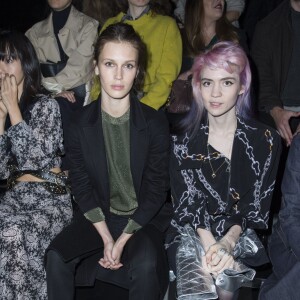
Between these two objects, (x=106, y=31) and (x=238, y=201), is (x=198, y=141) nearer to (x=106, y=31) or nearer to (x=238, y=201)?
(x=238, y=201)

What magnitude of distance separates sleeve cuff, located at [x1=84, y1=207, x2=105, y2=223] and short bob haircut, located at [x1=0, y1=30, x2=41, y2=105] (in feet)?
2.07

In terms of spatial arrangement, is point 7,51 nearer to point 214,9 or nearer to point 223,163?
point 223,163

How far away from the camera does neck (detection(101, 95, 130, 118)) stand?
2311mm

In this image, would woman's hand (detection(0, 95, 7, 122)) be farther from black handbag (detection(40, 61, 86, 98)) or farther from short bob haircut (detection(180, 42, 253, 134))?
short bob haircut (detection(180, 42, 253, 134))

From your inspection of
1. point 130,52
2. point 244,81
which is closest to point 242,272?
point 244,81

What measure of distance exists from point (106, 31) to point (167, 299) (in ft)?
3.74

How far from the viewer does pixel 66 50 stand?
318 cm

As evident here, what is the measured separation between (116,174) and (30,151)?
1.41 feet

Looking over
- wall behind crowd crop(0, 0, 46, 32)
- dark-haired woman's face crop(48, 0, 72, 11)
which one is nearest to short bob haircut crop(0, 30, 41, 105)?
dark-haired woman's face crop(48, 0, 72, 11)

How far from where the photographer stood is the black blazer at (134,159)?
228cm

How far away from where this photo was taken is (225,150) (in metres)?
2.27

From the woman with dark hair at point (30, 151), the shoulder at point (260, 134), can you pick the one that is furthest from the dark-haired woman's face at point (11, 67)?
the shoulder at point (260, 134)

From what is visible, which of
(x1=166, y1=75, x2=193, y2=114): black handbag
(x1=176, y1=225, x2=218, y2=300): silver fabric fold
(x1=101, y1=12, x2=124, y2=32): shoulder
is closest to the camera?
(x1=176, y1=225, x2=218, y2=300): silver fabric fold

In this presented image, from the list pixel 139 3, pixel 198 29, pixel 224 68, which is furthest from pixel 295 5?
pixel 224 68
